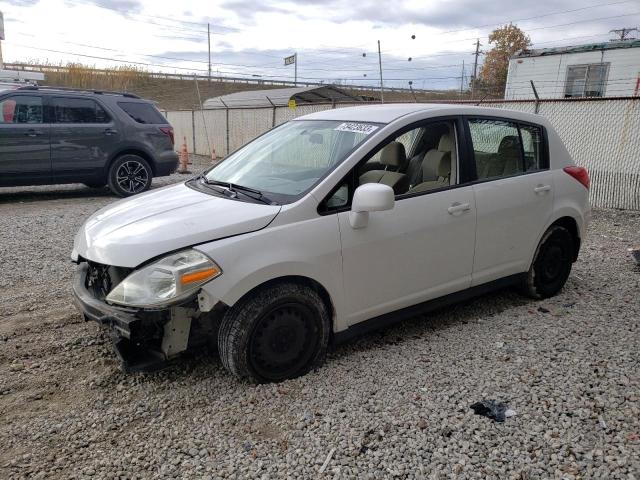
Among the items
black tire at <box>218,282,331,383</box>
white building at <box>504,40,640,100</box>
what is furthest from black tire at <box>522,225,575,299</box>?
white building at <box>504,40,640,100</box>

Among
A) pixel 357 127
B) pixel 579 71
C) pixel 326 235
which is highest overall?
pixel 579 71

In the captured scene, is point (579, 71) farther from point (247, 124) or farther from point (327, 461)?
point (327, 461)

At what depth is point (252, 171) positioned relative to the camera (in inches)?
147

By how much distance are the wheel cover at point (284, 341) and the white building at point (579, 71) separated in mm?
18600

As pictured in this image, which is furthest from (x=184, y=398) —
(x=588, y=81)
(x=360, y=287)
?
(x=588, y=81)

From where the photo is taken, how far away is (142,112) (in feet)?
32.0

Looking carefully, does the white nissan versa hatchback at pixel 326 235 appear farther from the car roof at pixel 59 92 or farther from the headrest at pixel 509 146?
the car roof at pixel 59 92

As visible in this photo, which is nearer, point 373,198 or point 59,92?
point 373,198

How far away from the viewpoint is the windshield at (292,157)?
3.34 metres

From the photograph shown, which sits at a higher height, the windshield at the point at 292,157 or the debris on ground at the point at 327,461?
the windshield at the point at 292,157

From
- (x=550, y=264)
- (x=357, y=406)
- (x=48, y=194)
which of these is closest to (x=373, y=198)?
(x=357, y=406)

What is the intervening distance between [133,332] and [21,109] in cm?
753

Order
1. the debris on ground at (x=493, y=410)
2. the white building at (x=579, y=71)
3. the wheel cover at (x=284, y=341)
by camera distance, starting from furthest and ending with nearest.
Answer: the white building at (x=579, y=71)
the wheel cover at (x=284, y=341)
the debris on ground at (x=493, y=410)

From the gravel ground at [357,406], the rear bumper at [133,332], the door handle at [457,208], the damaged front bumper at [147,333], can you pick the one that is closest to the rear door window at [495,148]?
the door handle at [457,208]
